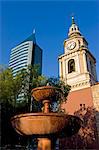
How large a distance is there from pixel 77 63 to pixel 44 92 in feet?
78.9

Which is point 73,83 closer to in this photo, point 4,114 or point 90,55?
point 90,55

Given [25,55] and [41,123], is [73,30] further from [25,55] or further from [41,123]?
[25,55]

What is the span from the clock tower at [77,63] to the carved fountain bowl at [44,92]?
2033 cm

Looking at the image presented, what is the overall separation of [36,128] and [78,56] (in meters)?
26.2

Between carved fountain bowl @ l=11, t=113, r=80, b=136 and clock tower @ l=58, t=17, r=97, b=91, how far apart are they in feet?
71.3

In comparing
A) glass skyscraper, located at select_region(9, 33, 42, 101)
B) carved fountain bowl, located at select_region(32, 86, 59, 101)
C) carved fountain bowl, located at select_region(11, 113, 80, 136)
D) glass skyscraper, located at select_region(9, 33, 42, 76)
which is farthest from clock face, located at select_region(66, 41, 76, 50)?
glass skyscraper, located at select_region(9, 33, 42, 76)

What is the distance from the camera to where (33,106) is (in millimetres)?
17844

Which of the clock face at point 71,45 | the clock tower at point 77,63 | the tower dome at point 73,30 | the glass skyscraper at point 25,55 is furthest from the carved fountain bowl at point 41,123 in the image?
the glass skyscraper at point 25,55

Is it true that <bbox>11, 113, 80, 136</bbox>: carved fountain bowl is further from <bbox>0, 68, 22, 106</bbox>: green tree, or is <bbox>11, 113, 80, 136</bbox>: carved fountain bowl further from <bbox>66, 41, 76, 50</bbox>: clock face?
<bbox>66, 41, 76, 50</bbox>: clock face

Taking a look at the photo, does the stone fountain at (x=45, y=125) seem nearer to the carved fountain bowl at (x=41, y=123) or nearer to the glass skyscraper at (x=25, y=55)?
the carved fountain bowl at (x=41, y=123)

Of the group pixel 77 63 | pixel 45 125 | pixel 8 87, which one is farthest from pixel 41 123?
pixel 77 63

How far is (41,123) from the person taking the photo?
817cm

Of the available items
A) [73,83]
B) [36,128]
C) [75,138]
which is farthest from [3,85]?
[73,83]

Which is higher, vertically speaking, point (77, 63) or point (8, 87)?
point (77, 63)
